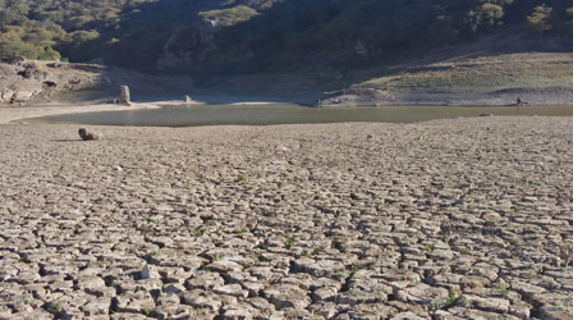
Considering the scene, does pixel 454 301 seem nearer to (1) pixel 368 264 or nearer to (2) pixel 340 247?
(1) pixel 368 264

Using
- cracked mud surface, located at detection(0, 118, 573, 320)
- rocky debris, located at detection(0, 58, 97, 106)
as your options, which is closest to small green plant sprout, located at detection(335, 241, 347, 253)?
cracked mud surface, located at detection(0, 118, 573, 320)

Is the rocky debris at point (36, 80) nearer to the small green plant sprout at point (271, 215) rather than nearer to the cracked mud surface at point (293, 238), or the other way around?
the cracked mud surface at point (293, 238)

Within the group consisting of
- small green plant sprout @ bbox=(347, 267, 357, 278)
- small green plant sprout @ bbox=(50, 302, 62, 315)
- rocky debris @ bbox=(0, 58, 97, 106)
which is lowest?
small green plant sprout @ bbox=(347, 267, 357, 278)

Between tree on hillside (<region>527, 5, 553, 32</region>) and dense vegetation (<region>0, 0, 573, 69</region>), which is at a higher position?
dense vegetation (<region>0, 0, 573, 69</region>)

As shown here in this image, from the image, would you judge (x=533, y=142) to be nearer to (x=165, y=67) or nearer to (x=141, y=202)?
(x=141, y=202)

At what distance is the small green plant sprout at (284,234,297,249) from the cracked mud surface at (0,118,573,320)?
0.8 inches

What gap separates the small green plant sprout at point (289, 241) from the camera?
201 inches

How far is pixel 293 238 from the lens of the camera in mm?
5328

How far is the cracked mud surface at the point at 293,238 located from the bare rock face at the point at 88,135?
186 inches

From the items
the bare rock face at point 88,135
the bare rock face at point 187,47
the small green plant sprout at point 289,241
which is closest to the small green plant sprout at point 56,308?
the small green plant sprout at point 289,241

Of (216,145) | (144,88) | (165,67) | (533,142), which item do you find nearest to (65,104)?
(144,88)

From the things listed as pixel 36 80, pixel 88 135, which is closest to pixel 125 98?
pixel 36 80

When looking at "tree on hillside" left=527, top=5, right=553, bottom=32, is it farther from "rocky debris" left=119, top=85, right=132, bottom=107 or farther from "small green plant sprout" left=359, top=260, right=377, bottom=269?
"small green plant sprout" left=359, top=260, right=377, bottom=269

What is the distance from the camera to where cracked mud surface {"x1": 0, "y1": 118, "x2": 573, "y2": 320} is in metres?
3.80
